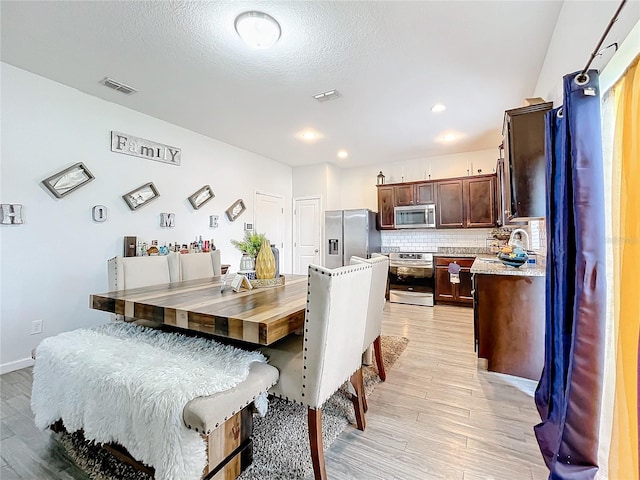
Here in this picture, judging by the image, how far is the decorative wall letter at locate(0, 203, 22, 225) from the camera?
2.49m

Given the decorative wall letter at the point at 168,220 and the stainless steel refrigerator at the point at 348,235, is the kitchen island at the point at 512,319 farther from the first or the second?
the decorative wall letter at the point at 168,220

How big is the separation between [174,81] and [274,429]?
125 inches

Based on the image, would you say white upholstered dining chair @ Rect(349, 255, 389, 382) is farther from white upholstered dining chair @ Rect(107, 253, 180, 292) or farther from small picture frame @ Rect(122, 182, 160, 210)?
small picture frame @ Rect(122, 182, 160, 210)

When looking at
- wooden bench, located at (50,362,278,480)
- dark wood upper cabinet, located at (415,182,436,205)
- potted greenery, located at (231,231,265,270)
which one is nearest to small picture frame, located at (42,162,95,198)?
potted greenery, located at (231,231,265,270)

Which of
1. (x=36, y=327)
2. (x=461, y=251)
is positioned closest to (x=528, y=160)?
(x=461, y=251)

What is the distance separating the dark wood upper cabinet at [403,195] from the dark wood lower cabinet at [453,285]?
1235 millimetres

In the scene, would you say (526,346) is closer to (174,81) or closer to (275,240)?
(174,81)

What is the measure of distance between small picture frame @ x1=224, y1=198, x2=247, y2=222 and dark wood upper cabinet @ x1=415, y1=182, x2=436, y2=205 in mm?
3228

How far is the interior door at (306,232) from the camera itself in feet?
19.8

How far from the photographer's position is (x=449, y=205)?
505 centimetres

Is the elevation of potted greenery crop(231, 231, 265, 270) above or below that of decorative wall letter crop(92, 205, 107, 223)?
below

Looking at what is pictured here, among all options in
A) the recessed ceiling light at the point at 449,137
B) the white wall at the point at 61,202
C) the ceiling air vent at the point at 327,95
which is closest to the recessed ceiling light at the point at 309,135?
the ceiling air vent at the point at 327,95

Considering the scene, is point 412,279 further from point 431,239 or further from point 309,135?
point 309,135

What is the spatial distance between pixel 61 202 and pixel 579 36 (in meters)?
4.38
